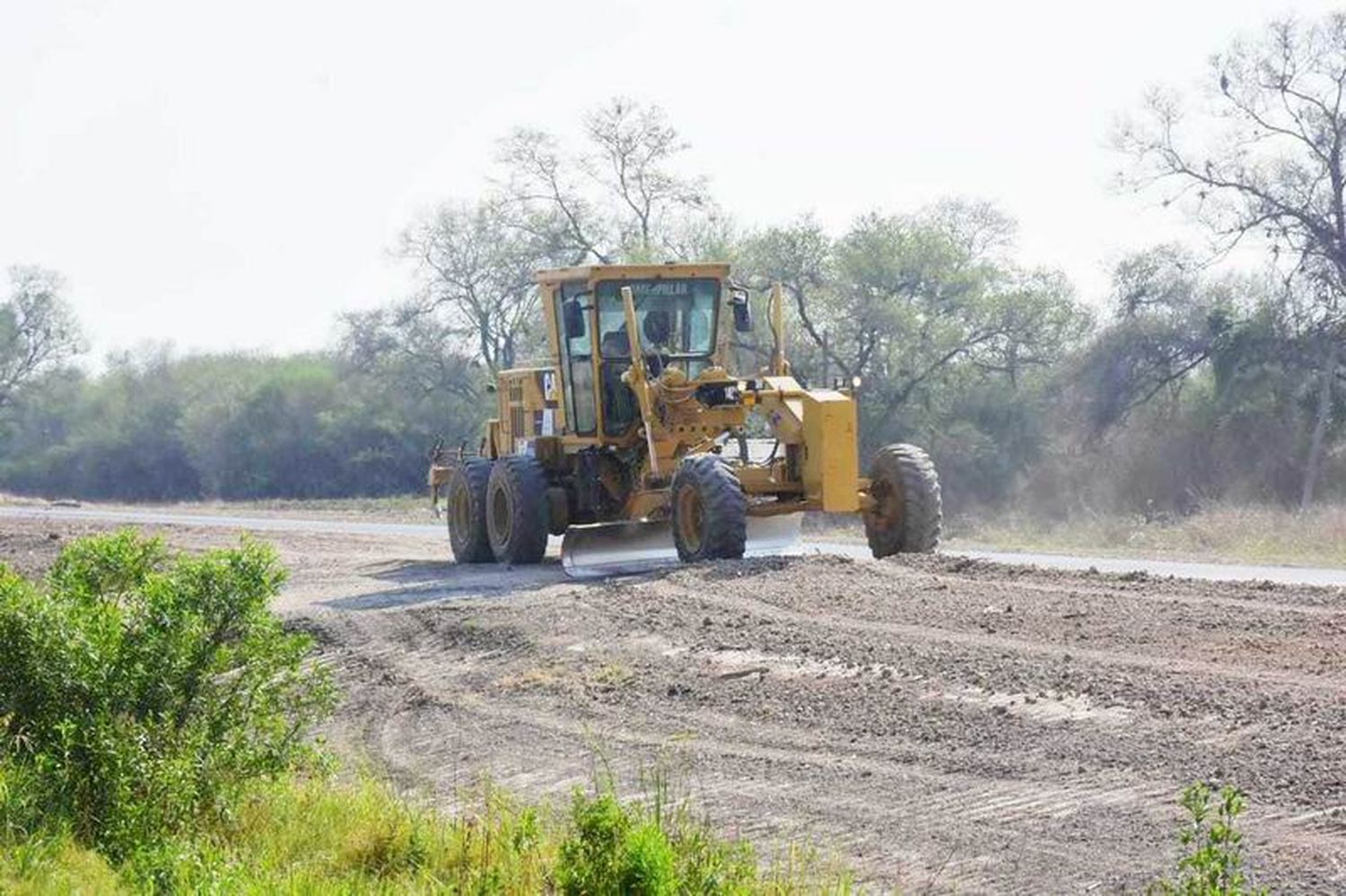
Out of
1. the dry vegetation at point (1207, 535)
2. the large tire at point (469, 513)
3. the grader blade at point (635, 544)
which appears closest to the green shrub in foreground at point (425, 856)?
the grader blade at point (635, 544)

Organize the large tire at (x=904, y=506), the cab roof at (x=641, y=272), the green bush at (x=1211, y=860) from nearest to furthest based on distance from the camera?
the green bush at (x=1211, y=860) → the large tire at (x=904, y=506) → the cab roof at (x=641, y=272)

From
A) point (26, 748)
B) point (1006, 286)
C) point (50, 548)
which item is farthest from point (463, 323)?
point (26, 748)

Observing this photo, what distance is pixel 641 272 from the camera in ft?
74.1

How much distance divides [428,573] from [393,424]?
4620cm

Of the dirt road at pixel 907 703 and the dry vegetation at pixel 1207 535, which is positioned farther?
the dry vegetation at pixel 1207 535

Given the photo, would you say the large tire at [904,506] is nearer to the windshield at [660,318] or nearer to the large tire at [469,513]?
the windshield at [660,318]

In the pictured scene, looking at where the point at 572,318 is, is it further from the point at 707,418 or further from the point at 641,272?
the point at 707,418

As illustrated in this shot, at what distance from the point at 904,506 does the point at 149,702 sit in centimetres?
1085

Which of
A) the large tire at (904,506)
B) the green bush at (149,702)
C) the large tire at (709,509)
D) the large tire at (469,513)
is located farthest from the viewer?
the large tire at (469,513)

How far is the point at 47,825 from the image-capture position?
10500 millimetres

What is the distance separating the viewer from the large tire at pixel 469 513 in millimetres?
24328

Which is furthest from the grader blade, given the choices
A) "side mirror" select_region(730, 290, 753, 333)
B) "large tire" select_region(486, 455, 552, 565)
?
"side mirror" select_region(730, 290, 753, 333)

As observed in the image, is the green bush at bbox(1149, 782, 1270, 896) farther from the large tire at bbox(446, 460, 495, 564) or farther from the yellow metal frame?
the large tire at bbox(446, 460, 495, 564)

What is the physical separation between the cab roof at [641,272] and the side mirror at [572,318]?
289mm
